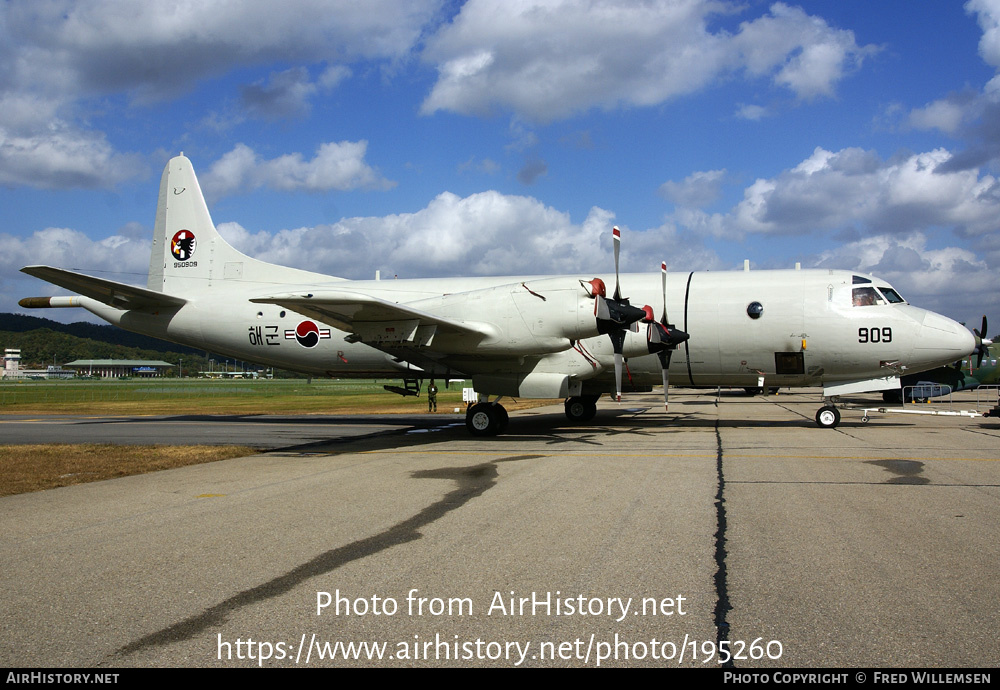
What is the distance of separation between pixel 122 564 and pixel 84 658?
7.15ft

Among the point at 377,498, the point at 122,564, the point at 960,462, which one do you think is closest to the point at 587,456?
the point at 377,498

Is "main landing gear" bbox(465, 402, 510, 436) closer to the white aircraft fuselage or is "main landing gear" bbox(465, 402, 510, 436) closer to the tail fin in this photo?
the white aircraft fuselage

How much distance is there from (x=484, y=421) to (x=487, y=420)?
83 millimetres

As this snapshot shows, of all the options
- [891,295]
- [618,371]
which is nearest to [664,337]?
[618,371]

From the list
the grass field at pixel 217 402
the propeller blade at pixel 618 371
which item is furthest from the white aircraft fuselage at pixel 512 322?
the grass field at pixel 217 402

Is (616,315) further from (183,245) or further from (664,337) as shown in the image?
(183,245)

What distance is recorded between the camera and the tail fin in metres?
22.3

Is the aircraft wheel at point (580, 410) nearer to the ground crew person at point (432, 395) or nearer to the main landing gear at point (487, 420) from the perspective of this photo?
the main landing gear at point (487, 420)

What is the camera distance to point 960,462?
1223 centimetres

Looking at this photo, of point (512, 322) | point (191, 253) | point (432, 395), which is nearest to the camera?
point (512, 322)

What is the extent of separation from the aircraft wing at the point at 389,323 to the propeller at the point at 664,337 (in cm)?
422

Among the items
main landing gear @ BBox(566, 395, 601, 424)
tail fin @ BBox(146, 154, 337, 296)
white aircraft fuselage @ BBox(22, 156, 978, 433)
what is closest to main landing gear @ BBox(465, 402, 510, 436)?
white aircraft fuselage @ BBox(22, 156, 978, 433)

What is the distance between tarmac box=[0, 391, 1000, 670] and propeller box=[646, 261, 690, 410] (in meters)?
6.51

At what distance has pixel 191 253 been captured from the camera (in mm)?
22562
